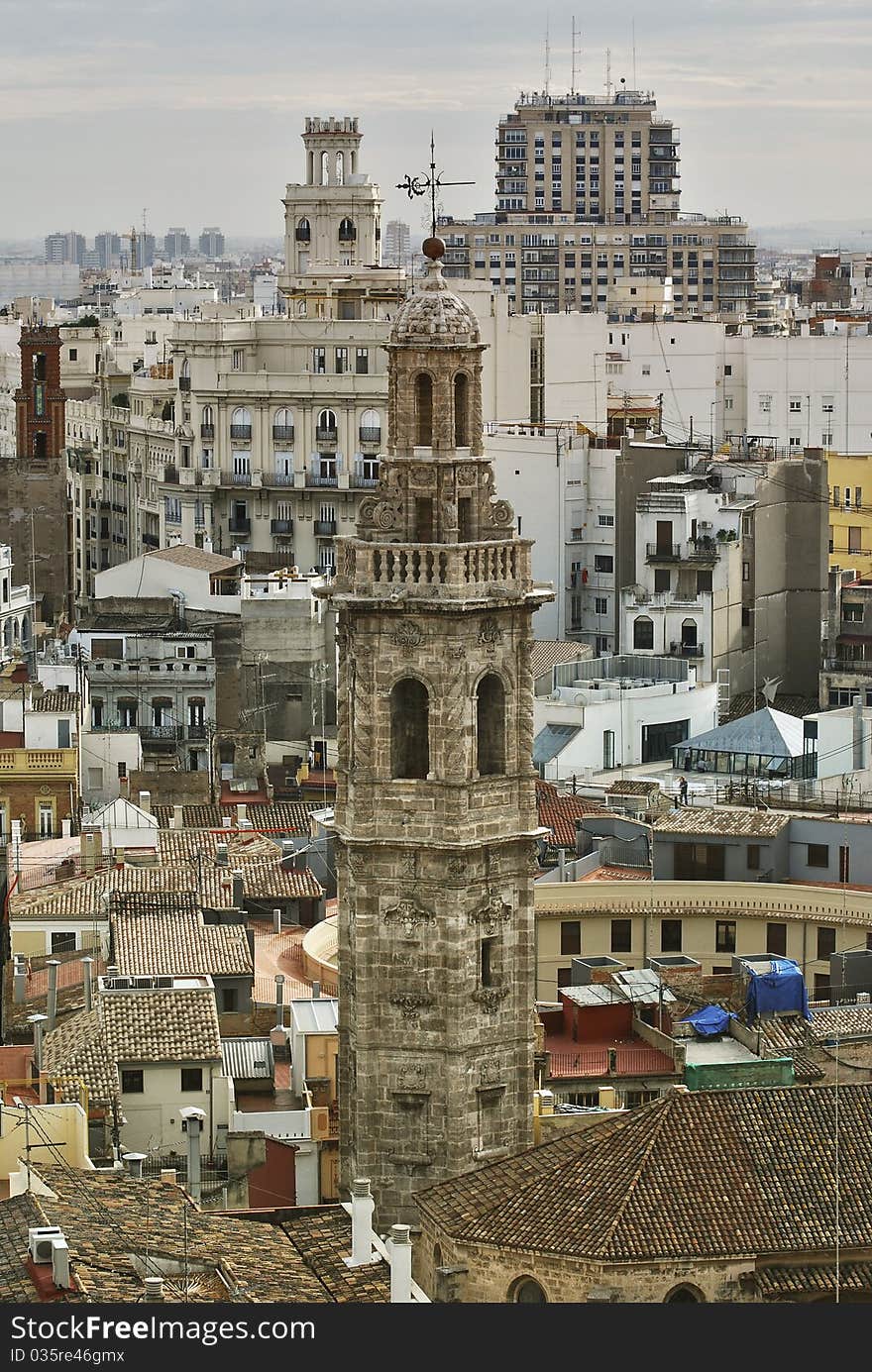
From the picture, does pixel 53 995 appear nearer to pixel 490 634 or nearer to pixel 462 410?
pixel 490 634

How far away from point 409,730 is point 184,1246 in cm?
615

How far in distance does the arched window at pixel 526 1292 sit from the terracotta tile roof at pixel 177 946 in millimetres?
13409

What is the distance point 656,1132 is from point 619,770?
31900 mm

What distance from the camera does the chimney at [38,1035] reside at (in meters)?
42.5

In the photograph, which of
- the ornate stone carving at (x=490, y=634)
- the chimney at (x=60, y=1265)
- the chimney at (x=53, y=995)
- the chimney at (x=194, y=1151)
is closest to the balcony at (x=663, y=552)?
the chimney at (x=53, y=995)

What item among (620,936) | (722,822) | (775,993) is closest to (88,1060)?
(775,993)

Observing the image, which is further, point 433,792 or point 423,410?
point 423,410

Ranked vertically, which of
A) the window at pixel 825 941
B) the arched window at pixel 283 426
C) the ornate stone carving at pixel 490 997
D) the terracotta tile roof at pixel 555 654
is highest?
the arched window at pixel 283 426

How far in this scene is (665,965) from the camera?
4931 cm

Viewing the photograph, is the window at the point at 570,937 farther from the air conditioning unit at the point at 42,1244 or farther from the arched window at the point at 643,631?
the arched window at the point at 643,631

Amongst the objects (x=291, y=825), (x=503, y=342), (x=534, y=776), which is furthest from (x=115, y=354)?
(x=534, y=776)

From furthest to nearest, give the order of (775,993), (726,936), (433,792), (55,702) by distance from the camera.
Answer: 1. (55,702)
2. (726,936)
3. (775,993)
4. (433,792)

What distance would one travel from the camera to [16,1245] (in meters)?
31.3

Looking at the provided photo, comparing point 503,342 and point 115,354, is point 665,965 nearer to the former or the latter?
point 503,342
